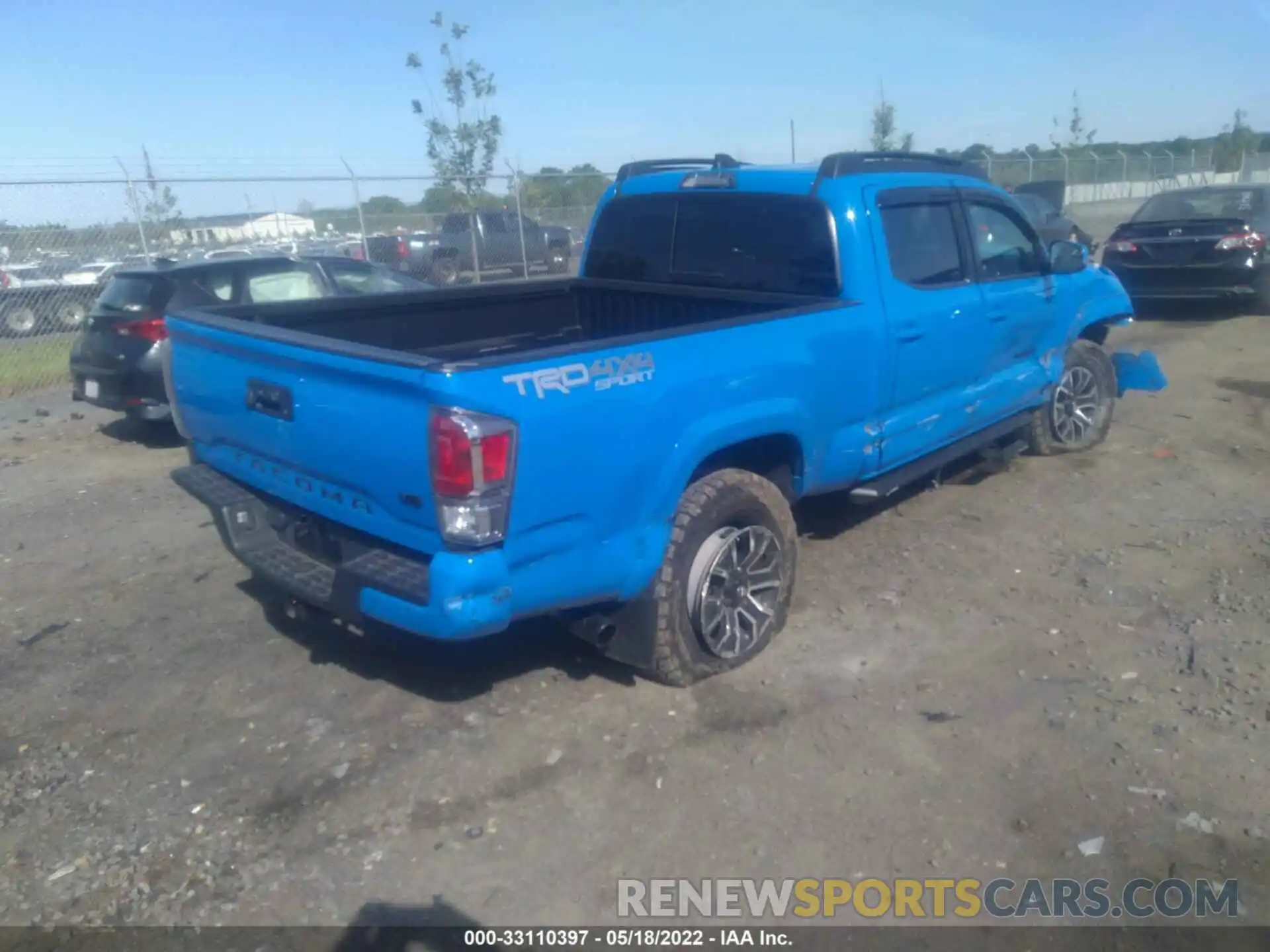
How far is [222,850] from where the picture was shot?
338 centimetres

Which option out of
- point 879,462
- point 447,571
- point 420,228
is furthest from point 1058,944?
point 420,228

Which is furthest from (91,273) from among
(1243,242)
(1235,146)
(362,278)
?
(1235,146)

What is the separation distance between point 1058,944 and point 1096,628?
2.14m

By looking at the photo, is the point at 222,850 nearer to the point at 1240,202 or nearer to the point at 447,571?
the point at 447,571

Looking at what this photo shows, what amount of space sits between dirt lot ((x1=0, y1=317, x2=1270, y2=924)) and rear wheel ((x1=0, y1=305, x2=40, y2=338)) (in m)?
8.57

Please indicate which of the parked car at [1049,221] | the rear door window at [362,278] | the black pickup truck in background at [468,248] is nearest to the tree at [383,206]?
the black pickup truck in background at [468,248]

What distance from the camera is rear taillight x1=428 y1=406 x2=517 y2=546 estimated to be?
3.15m

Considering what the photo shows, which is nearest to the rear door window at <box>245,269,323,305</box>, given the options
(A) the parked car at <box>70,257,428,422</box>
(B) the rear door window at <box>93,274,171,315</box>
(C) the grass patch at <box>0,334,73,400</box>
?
(A) the parked car at <box>70,257,428,422</box>

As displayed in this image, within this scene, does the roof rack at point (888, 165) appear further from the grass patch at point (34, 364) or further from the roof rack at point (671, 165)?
the grass patch at point (34, 364)

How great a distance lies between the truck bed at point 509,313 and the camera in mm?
4812

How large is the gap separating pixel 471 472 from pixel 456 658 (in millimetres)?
1719

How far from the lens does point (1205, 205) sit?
13.4m

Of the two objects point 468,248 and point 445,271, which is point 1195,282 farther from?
point 445,271

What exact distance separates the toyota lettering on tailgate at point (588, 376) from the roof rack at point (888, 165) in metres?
1.80
